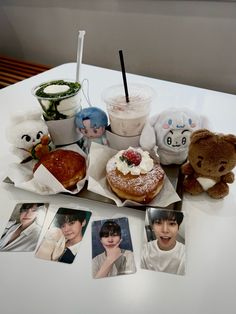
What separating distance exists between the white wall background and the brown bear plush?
132 cm

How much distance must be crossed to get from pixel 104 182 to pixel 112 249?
0.65 ft

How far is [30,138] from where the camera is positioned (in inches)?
31.8

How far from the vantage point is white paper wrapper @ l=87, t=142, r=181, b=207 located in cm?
69

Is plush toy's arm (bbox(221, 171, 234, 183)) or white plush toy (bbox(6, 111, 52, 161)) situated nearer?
plush toy's arm (bbox(221, 171, 234, 183))

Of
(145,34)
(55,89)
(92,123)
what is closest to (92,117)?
(92,123)

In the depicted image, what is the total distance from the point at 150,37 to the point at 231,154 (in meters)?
1.55

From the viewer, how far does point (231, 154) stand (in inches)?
25.3

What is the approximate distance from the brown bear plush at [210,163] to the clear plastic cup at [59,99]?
36 cm

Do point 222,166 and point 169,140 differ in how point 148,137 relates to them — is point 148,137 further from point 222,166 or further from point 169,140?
point 222,166

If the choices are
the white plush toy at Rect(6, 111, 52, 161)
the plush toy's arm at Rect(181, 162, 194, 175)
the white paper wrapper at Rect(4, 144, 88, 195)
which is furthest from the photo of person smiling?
the white plush toy at Rect(6, 111, 52, 161)

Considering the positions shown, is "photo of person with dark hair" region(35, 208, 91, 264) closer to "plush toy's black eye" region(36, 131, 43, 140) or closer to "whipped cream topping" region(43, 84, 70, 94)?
"plush toy's black eye" region(36, 131, 43, 140)

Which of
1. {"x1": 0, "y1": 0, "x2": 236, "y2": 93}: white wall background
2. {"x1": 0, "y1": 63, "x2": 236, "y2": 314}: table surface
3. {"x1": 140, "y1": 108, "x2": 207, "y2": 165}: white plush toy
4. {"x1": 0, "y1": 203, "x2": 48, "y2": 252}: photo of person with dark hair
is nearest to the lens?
{"x1": 0, "y1": 63, "x2": 236, "y2": 314}: table surface

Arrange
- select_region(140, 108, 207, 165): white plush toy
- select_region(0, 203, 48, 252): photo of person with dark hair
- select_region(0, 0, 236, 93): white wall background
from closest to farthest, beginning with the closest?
select_region(0, 203, 48, 252): photo of person with dark hair, select_region(140, 108, 207, 165): white plush toy, select_region(0, 0, 236, 93): white wall background

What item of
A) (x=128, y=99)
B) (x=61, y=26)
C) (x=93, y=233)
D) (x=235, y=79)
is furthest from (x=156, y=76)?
(x=93, y=233)
